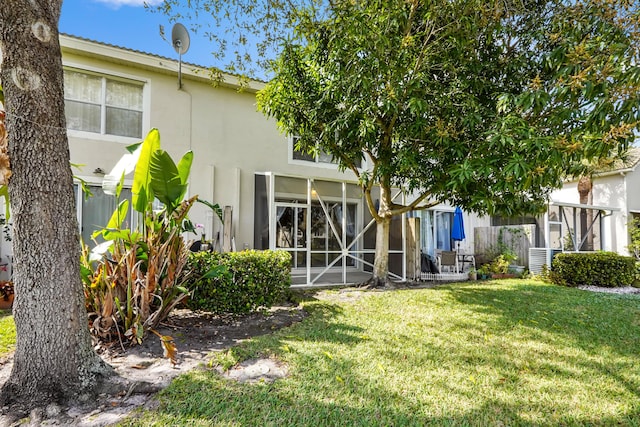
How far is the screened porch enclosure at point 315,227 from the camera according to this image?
11.2 m

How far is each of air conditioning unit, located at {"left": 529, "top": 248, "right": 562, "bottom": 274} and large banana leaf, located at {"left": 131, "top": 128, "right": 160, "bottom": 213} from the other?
45.3ft

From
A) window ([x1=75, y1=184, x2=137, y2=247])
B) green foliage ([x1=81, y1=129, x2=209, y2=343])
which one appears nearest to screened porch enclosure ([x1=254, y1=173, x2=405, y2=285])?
window ([x1=75, y1=184, x2=137, y2=247])

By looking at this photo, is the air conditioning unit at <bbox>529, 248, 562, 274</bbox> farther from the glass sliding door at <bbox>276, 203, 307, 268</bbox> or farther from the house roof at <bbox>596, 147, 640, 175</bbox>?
the glass sliding door at <bbox>276, 203, 307, 268</bbox>

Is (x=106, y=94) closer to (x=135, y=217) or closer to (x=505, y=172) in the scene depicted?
(x=135, y=217)

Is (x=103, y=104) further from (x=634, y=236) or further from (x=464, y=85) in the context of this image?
(x=634, y=236)

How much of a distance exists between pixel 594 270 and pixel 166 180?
45.2ft

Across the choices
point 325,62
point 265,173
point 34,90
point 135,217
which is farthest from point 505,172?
point 135,217

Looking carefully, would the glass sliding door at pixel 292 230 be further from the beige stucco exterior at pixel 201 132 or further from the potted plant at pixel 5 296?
the potted plant at pixel 5 296

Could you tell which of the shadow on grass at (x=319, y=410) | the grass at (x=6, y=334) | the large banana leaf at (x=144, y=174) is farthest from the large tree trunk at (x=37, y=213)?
the grass at (x=6, y=334)

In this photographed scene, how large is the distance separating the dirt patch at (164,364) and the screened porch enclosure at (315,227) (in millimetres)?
4118

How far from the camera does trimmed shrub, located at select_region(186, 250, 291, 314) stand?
6031mm

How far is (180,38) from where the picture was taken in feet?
31.0

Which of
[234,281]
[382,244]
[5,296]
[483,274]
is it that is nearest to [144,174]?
[234,281]

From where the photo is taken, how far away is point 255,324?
6023 millimetres
